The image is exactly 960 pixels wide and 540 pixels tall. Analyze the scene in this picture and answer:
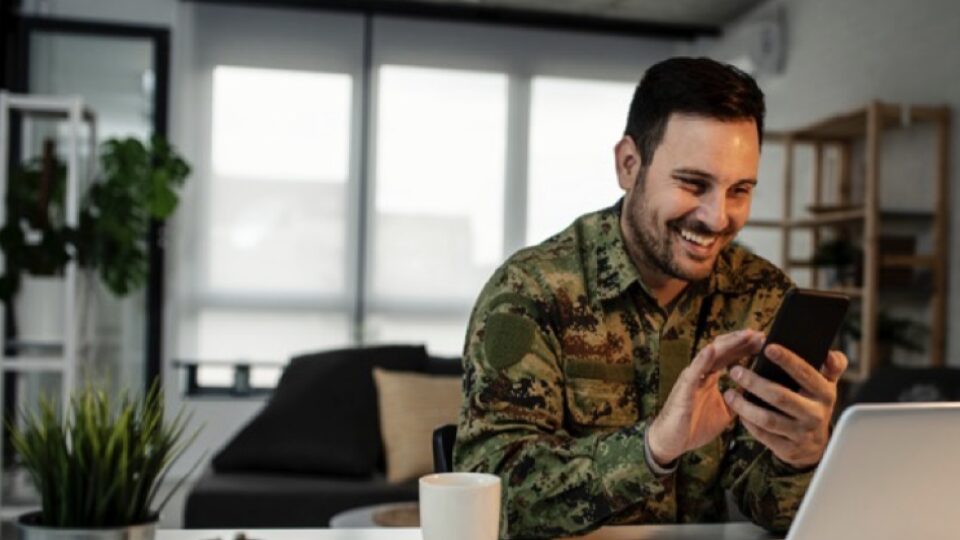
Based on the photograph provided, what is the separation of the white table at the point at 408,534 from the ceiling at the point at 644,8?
4804 mm

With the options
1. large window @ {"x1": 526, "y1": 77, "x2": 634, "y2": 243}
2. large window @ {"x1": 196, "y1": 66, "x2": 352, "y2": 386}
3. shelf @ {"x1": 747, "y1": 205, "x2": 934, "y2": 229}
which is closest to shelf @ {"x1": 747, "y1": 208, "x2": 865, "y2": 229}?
shelf @ {"x1": 747, "y1": 205, "x2": 934, "y2": 229}

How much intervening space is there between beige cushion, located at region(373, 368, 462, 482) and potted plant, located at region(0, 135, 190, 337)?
1.60 m

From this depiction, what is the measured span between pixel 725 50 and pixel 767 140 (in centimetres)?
129

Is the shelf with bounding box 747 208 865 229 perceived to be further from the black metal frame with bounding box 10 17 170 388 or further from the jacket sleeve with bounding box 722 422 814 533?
the black metal frame with bounding box 10 17 170 388

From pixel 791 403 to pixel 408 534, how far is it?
16.8 inches

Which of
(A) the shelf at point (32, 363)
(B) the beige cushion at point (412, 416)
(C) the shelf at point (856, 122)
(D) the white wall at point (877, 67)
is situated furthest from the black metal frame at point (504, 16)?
(B) the beige cushion at point (412, 416)

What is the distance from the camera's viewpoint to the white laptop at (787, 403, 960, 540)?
30.5 inches

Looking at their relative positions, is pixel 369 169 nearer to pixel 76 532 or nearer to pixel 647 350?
pixel 647 350

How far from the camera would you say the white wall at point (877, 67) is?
3682 millimetres

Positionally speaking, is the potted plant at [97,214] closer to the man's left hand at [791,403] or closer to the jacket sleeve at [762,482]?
the jacket sleeve at [762,482]

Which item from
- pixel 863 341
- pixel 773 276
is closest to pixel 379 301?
pixel 863 341

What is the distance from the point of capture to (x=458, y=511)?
86cm

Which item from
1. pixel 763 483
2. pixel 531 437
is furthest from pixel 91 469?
pixel 763 483

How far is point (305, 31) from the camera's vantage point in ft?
18.6
